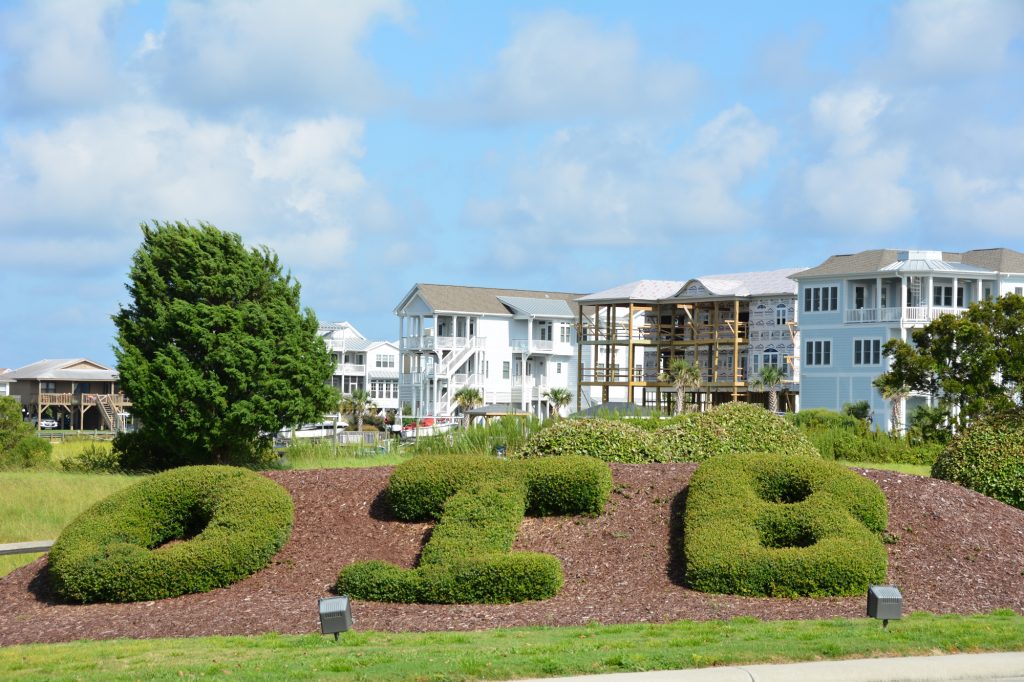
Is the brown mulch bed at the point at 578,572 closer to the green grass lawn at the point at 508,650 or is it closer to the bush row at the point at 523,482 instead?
the bush row at the point at 523,482

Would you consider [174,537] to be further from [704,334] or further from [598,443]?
[704,334]

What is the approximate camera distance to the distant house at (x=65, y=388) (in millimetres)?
87750

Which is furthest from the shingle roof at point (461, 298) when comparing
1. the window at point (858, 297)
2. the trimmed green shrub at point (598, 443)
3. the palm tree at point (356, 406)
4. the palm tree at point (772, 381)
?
the trimmed green shrub at point (598, 443)

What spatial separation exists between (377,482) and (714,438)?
581cm

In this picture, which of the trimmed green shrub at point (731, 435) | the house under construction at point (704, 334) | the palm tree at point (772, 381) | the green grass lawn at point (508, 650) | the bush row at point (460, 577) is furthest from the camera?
the house under construction at point (704, 334)

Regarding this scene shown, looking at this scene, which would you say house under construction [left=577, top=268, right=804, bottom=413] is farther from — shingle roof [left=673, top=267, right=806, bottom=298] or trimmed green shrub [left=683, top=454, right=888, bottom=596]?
trimmed green shrub [left=683, top=454, right=888, bottom=596]

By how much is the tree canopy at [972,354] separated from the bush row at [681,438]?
59.5 ft

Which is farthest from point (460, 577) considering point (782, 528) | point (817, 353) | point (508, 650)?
point (817, 353)

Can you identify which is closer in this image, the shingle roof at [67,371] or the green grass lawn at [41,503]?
the green grass lawn at [41,503]

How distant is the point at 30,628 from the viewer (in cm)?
1297

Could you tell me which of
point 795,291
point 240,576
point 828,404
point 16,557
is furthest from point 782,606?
point 795,291

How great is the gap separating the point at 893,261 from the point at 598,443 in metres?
42.0

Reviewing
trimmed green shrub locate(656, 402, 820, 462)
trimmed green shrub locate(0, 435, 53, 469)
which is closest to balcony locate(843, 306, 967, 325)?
trimmed green shrub locate(656, 402, 820, 462)

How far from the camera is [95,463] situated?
33594mm
